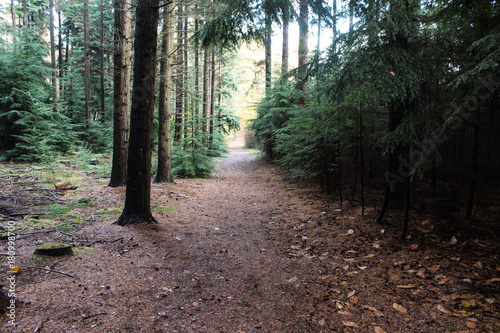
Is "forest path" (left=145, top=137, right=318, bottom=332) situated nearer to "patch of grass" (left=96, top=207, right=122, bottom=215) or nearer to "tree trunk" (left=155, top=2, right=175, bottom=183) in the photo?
"patch of grass" (left=96, top=207, right=122, bottom=215)

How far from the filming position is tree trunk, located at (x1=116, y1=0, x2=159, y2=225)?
4996 millimetres

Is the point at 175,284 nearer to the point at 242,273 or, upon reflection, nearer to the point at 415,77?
the point at 242,273

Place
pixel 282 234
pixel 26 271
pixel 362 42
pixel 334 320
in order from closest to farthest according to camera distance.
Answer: pixel 334 320
pixel 26 271
pixel 362 42
pixel 282 234

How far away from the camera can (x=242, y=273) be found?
3.96 meters

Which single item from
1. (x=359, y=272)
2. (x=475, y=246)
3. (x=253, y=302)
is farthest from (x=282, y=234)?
(x=475, y=246)

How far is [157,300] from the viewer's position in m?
3.00

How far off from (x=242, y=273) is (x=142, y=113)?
3.43 metres

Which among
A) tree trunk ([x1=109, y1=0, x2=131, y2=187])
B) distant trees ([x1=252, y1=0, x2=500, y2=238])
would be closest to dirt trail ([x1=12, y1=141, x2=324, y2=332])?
distant trees ([x1=252, y1=0, x2=500, y2=238])

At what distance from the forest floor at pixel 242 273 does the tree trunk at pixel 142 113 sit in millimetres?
452

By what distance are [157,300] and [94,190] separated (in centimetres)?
582

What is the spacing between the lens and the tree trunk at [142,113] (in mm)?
4996

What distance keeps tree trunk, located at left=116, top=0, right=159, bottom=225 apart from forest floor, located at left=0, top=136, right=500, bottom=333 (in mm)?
452

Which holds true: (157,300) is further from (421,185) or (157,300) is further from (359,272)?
(421,185)

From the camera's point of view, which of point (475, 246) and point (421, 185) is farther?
point (421, 185)
